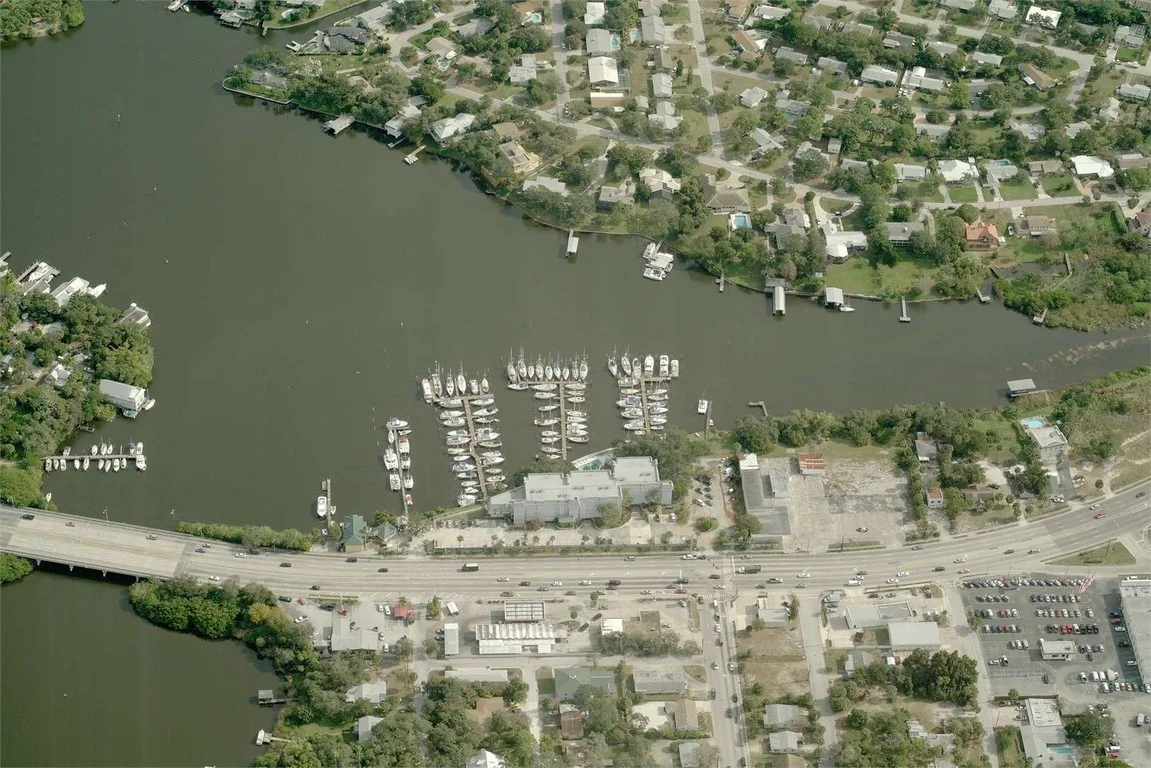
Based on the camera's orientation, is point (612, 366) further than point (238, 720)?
Yes

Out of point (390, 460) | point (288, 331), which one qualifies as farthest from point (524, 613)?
Result: point (288, 331)

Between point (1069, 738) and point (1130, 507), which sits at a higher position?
point (1130, 507)

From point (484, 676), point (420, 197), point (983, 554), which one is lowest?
point (484, 676)

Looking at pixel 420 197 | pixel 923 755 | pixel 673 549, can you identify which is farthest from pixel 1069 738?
pixel 420 197

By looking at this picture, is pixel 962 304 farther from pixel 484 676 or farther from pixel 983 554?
pixel 484 676

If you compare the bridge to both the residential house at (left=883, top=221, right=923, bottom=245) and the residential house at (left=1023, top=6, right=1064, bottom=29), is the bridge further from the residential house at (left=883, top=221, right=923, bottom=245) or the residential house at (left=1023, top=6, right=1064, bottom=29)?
the residential house at (left=1023, top=6, right=1064, bottom=29)

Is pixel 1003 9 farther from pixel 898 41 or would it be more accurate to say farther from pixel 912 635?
pixel 912 635

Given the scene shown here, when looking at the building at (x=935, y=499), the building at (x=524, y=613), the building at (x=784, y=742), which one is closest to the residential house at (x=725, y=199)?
the building at (x=935, y=499)

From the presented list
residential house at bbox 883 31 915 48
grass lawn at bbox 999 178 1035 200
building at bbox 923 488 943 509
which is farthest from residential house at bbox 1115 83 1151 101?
building at bbox 923 488 943 509
